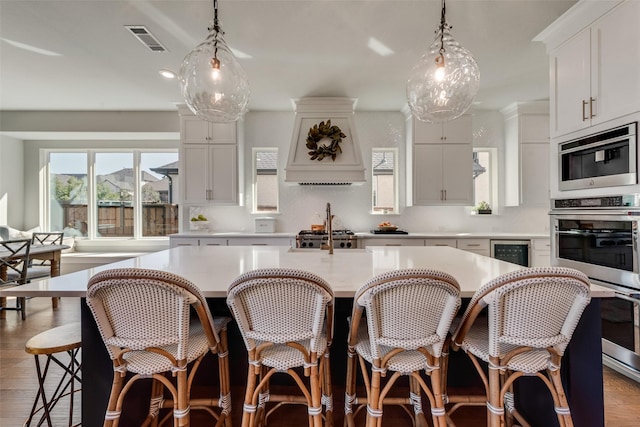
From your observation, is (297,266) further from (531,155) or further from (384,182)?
(531,155)

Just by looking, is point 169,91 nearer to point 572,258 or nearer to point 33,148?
point 33,148

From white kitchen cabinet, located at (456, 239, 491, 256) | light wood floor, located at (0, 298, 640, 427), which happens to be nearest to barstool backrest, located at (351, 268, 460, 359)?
light wood floor, located at (0, 298, 640, 427)

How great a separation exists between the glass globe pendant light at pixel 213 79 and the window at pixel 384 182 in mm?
2946

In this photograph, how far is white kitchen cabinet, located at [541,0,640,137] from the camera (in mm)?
1975

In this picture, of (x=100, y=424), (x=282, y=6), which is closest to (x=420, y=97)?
(x=282, y=6)

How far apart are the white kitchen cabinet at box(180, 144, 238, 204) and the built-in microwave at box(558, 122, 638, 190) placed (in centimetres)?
365

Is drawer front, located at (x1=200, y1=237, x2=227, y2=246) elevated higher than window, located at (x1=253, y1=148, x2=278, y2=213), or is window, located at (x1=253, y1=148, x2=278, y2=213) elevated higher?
window, located at (x1=253, y1=148, x2=278, y2=213)

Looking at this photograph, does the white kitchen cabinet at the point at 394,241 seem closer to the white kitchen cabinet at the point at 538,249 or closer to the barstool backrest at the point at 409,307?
the white kitchen cabinet at the point at 538,249

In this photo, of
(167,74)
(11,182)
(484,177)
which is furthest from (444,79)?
(11,182)

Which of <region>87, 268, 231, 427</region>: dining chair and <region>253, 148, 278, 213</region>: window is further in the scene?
<region>253, 148, 278, 213</region>: window

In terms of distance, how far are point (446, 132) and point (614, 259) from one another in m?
2.47

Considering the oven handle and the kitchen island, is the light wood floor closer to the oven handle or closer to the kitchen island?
the kitchen island

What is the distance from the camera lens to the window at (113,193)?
5371mm

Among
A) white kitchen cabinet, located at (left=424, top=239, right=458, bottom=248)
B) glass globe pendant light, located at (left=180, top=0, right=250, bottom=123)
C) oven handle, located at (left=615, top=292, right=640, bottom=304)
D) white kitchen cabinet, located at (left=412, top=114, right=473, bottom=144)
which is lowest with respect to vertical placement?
oven handle, located at (left=615, top=292, right=640, bottom=304)
